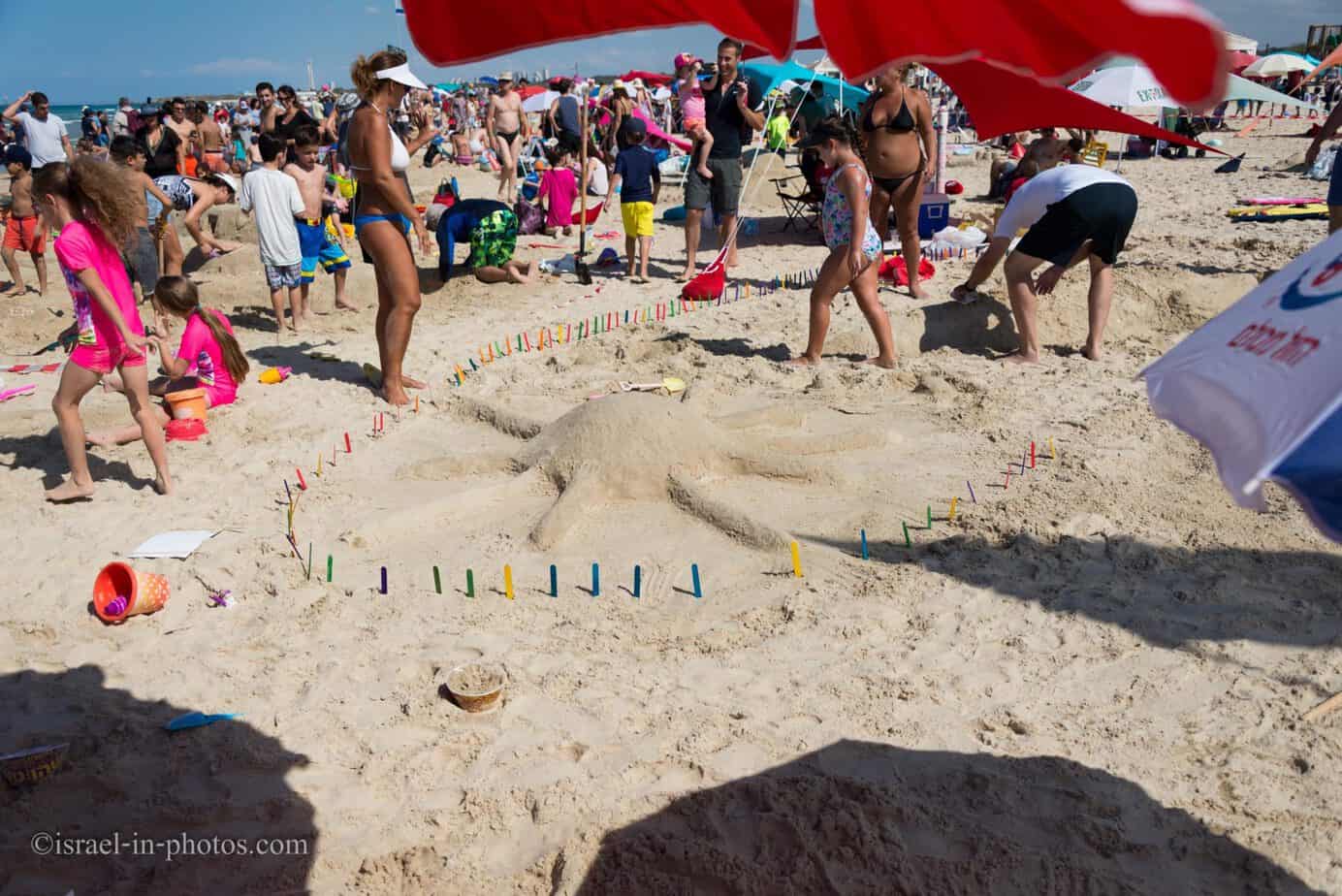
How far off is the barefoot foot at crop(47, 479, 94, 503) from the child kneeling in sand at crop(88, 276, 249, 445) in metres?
0.67

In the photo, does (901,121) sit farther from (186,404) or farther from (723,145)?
(186,404)

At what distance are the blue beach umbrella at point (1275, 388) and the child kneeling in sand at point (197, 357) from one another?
5.08 metres

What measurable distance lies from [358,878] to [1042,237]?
207 inches

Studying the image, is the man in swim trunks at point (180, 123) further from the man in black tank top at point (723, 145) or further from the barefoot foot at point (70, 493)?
the barefoot foot at point (70, 493)

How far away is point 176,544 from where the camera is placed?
430 centimetres

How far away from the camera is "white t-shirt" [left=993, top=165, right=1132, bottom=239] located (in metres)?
5.75

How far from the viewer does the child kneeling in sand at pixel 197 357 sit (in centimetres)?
550

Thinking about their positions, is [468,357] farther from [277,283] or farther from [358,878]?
[358,878]

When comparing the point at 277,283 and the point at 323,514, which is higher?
the point at 277,283

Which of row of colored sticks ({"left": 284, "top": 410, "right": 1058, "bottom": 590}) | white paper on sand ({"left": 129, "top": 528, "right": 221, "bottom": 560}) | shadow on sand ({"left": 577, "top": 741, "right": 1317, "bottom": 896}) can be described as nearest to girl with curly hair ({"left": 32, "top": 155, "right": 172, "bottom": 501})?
white paper on sand ({"left": 129, "top": 528, "right": 221, "bottom": 560})

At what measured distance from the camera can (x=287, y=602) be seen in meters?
3.89

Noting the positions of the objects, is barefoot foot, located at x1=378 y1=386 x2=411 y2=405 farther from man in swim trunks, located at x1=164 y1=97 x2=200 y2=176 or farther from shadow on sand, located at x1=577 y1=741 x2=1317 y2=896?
man in swim trunks, located at x1=164 y1=97 x2=200 y2=176

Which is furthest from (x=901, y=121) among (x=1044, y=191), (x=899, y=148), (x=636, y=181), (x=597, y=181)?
(x=597, y=181)

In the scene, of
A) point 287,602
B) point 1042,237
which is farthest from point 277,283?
point 1042,237
